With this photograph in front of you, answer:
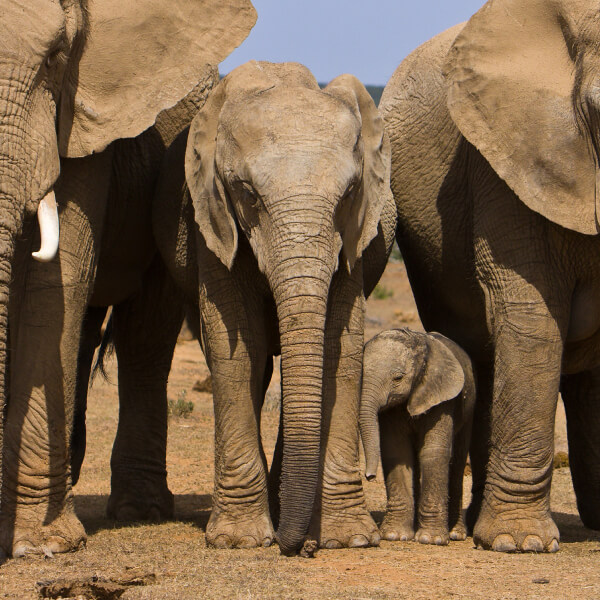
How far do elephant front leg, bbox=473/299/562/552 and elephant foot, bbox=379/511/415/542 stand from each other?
1.24 ft

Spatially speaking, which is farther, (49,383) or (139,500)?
(139,500)

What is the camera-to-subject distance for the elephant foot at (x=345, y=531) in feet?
23.6

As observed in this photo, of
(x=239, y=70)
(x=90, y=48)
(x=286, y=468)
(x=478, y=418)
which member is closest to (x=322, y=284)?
(x=286, y=468)

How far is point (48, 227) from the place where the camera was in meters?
6.57

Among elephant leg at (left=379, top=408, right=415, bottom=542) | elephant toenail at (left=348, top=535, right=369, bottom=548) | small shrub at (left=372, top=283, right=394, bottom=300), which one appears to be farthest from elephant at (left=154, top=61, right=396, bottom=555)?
small shrub at (left=372, top=283, right=394, bottom=300)

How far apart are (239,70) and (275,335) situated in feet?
4.44

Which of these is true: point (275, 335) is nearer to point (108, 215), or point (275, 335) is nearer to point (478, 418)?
point (108, 215)

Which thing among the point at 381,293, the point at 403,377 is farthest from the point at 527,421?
the point at 381,293

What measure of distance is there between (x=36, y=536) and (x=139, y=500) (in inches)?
75.5

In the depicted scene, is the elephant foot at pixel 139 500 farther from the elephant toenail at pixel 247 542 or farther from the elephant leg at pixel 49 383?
the elephant toenail at pixel 247 542

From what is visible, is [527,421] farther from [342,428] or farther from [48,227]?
[48,227]

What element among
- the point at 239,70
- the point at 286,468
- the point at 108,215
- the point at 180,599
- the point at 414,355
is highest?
the point at 239,70

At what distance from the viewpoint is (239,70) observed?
24.1 feet

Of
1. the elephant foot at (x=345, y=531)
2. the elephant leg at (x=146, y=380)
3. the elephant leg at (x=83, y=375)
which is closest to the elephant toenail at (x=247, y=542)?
the elephant foot at (x=345, y=531)
